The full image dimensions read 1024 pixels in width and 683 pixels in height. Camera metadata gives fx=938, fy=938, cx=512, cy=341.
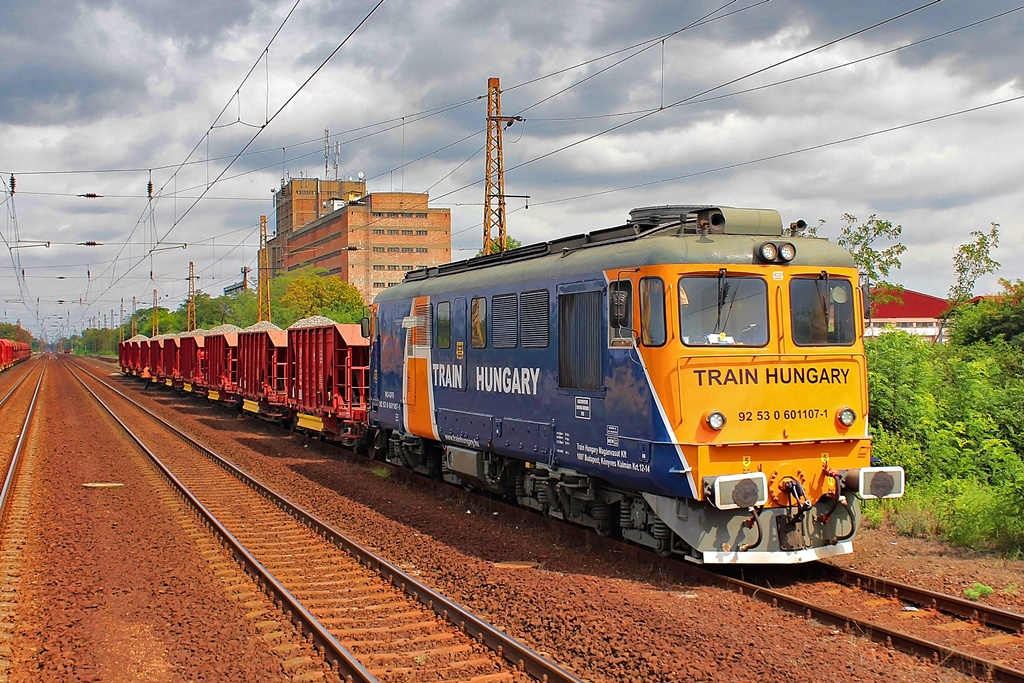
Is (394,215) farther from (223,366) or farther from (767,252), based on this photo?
(767,252)

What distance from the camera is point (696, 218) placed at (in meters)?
10.1

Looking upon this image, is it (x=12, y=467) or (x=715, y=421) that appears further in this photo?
(x=12, y=467)

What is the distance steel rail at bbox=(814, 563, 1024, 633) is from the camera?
7.67 meters

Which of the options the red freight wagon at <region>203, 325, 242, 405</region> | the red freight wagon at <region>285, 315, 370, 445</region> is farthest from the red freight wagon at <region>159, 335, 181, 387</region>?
the red freight wagon at <region>285, 315, 370, 445</region>

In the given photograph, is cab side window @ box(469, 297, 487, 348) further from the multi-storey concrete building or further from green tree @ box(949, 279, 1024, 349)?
the multi-storey concrete building

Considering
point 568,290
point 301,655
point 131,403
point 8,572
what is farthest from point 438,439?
point 131,403

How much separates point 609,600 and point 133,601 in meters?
4.72

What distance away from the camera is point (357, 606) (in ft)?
30.0

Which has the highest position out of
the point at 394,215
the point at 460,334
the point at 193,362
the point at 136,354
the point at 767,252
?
the point at 394,215

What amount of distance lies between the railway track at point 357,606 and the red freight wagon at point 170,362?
35487 mm

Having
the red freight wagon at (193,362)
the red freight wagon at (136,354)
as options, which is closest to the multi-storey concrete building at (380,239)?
the red freight wagon at (136,354)

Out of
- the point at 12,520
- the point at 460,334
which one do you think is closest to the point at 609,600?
the point at 460,334

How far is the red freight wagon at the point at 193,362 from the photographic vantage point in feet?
140

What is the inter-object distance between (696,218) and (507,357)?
10.9ft
